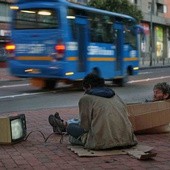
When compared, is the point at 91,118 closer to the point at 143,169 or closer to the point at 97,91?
the point at 97,91

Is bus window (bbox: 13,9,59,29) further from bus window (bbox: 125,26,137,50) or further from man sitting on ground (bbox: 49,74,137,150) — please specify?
man sitting on ground (bbox: 49,74,137,150)

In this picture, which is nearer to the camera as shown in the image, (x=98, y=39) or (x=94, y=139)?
(x=94, y=139)

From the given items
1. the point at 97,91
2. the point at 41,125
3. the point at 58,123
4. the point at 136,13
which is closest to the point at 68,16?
the point at 41,125

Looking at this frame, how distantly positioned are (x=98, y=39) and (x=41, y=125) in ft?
36.8

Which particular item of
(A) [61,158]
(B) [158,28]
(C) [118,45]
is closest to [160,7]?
(B) [158,28]

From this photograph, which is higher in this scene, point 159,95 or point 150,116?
point 159,95

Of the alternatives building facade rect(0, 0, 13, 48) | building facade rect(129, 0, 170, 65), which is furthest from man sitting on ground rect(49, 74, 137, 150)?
building facade rect(129, 0, 170, 65)

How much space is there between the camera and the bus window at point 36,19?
1838 centimetres

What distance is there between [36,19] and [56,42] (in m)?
1.32

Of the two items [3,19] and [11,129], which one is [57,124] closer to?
[11,129]

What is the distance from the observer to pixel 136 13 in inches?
1812

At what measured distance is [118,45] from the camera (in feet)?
73.8

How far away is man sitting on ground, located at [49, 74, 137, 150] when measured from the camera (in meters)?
6.98

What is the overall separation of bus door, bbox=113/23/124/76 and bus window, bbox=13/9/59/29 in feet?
14.1
